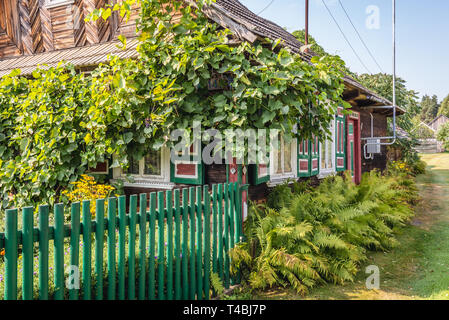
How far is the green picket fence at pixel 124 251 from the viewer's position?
7.65ft

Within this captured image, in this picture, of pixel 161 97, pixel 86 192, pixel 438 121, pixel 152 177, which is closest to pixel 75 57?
pixel 152 177

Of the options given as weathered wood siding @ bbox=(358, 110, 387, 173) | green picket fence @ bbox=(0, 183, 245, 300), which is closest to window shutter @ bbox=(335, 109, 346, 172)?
weathered wood siding @ bbox=(358, 110, 387, 173)

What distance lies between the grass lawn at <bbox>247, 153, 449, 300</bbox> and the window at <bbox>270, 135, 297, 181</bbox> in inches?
85.5

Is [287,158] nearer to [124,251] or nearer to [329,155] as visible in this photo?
[329,155]

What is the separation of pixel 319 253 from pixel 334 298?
662 millimetres

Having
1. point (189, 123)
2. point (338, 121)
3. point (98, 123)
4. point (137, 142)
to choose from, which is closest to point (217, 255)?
→ point (189, 123)

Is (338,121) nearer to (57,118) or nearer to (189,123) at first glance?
(189,123)

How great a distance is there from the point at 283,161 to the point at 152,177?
2646 mm

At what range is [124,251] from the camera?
9.79ft

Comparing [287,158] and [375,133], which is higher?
[375,133]

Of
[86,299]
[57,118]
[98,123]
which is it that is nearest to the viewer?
[86,299]

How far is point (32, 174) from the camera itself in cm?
596

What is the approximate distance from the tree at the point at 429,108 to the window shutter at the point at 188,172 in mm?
96616

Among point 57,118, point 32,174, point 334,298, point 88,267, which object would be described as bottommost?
point 334,298
